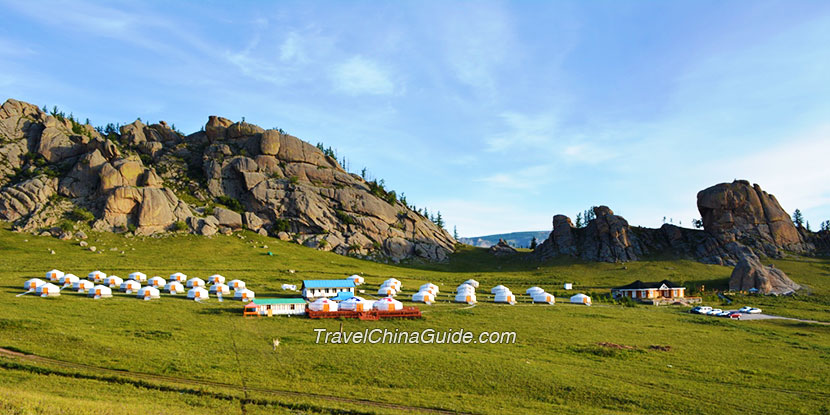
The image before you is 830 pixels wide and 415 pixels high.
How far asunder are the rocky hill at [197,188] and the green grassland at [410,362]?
1958 inches

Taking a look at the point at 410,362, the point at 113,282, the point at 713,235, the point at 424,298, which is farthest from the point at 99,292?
the point at 713,235

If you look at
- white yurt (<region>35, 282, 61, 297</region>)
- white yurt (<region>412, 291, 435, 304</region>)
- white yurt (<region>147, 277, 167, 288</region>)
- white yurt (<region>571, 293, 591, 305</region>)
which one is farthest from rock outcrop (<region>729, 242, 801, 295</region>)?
white yurt (<region>35, 282, 61, 297</region>)

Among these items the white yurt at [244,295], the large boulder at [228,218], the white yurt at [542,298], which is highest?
the large boulder at [228,218]

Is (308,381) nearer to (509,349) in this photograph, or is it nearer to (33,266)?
(509,349)

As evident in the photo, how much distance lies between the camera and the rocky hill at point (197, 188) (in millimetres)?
114125

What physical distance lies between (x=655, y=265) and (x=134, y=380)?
123002 millimetres

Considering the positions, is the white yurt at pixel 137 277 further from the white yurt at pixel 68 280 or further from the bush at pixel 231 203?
the bush at pixel 231 203

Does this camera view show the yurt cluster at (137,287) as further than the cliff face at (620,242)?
No

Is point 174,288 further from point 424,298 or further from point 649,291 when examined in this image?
point 649,291

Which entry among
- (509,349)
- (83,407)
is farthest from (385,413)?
(509,349)

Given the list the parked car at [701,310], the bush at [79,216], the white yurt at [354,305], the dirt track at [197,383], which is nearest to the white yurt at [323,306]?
the white yurt at [354,305]

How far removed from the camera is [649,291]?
84.6 meters

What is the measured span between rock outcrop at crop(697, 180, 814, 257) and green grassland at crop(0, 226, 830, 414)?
67.6m

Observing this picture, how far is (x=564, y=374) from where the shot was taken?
107ft
